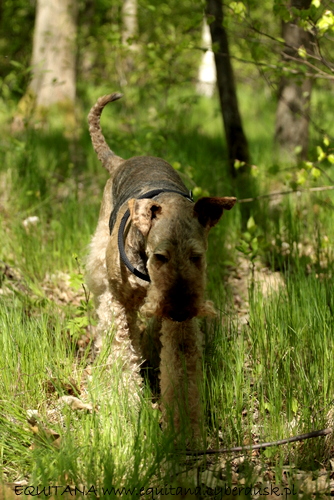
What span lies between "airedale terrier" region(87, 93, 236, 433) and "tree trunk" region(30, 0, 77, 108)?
541 cm

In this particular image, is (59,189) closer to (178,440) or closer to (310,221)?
(310,221)

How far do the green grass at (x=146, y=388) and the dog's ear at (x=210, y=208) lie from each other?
0.74 metres

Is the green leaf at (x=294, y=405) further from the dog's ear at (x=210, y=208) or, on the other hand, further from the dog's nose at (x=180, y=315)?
the dog's ear at (x=210, y=208)

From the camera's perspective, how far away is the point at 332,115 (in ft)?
34.0

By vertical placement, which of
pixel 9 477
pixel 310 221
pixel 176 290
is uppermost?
pixel 176 290

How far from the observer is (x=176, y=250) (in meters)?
2.63

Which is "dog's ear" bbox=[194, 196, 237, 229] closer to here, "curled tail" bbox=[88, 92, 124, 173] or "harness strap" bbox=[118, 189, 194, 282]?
"harness strap" bbox=[118, 189, 194, 282]

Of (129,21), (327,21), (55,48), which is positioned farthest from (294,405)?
(129,21)

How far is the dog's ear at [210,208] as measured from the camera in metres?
2.85

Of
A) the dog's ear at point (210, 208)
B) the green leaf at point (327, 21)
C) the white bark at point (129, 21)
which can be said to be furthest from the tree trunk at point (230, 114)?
the dog's ear at point (210, 208)

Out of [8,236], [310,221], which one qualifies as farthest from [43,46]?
[310,221]

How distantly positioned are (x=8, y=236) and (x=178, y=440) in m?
2.79

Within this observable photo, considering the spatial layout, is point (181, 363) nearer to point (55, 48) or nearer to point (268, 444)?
point (268, 444)

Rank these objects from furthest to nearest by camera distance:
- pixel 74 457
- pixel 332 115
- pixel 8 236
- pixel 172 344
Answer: pixel 332 115 < pixel 8 236 < pixel 172 344 < pixel 74 457
